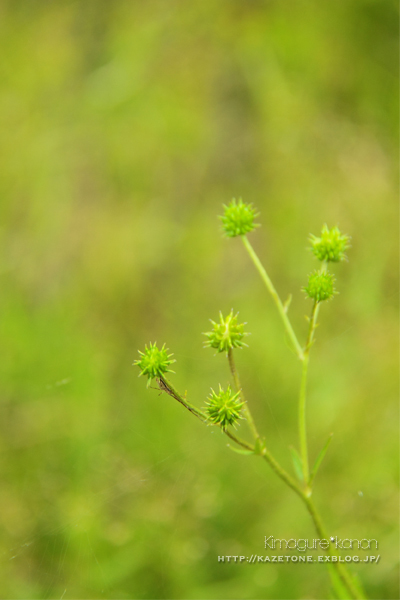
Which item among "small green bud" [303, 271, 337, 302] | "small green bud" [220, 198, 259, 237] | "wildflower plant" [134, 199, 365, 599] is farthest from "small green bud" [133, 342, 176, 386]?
"small green bud" [220, 198, 259, 237]

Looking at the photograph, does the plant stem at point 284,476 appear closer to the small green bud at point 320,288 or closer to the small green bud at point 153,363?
the small green bud at point 153,363

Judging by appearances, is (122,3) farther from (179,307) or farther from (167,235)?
(179,307)

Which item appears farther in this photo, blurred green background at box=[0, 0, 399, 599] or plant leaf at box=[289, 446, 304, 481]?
blurred green background at box=[0, 0, 399, 599]

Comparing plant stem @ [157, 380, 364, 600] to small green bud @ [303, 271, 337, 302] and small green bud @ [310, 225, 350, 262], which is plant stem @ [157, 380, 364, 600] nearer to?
small green bud @ [303, 271, 337, 302]

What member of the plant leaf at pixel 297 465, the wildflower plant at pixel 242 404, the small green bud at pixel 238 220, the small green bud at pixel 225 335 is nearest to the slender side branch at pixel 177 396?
the wildflower plant at pixel 242 404

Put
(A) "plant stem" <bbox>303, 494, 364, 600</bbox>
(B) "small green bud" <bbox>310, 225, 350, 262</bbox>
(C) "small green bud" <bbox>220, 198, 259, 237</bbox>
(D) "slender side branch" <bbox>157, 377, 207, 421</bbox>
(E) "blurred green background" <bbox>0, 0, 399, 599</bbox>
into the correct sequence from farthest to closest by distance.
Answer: (E) "blurred green background" <bbox>0, 0, 399, 599</bbox> → (C) "small green bud" <bbox>220, 198, 259, 237</bbox> → (B) "small green bud" <bbox>310, 225, 350, 262</bbox> → (A) "plant stem" <bbox>303, 494, 364, 600</bbox> → (D) "slender side branch" <bbox>157, 377, 207, 421</bbox>

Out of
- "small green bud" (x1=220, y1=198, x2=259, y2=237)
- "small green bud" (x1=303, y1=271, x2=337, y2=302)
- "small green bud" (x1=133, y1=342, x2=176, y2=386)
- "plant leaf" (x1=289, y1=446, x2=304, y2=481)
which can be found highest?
"small green bud" (x1=220, y1=198, x2=259, y2=237)
